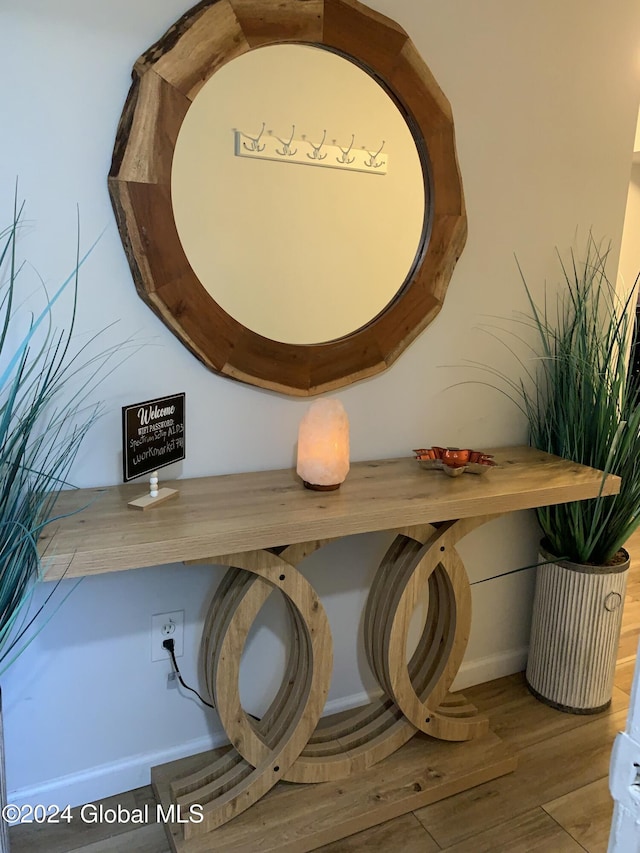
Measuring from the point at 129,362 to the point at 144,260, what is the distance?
0.78 ft

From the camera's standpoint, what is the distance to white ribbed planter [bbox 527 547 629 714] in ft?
6.69

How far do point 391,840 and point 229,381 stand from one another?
1209mm

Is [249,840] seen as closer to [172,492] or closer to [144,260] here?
[172,492]

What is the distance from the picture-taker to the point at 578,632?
206 cm

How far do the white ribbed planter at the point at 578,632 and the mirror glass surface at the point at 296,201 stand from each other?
1.07 meters

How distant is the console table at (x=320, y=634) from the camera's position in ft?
4.58

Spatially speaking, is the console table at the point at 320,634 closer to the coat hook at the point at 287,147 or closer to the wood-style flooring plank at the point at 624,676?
the wood-style flooring plank at the point at 624,676

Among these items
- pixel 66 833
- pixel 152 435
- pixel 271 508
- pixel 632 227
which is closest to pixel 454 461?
pixel 271 508

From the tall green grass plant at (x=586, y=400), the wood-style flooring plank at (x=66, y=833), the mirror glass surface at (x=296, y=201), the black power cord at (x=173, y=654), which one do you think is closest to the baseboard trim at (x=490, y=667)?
the tall green grass plant at (x=586, y=400)

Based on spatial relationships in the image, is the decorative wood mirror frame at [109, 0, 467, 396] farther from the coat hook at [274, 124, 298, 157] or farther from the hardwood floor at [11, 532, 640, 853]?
the hardwood floor at [11, 532, 640, 853]

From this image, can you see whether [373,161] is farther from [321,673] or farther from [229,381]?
[321,673]

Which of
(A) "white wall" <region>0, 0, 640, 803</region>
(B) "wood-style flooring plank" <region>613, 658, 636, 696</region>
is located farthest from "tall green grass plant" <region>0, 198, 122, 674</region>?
(B) "wood-style flooring plank" <region>613, 658, 636, 696</region>

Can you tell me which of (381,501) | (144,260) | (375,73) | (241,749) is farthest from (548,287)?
(241,749)

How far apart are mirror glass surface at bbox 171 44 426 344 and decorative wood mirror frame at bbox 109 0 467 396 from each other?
0.03 metres
